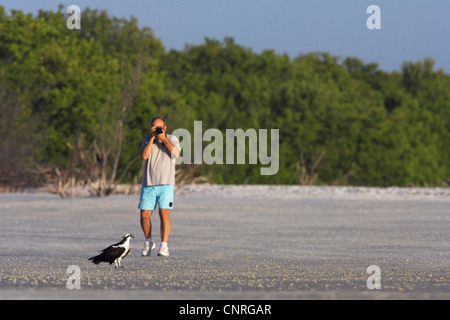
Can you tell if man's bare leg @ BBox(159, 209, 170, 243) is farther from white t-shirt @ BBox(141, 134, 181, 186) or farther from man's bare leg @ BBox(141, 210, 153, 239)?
white t-shirt @ BBox(141, 134, 181, 186)

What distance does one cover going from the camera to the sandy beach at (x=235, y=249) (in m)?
8.37

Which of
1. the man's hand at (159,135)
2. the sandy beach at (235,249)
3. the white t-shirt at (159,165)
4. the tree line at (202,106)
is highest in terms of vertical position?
the tree line at (202,106)

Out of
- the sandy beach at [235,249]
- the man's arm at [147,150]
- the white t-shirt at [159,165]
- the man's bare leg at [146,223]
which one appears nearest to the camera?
the sandy beach at [235,249]

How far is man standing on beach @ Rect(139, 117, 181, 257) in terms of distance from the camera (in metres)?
11.2

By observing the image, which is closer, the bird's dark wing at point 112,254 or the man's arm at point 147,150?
the bird's dark wing at point 112,254

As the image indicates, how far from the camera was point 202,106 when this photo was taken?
48531 millimetres

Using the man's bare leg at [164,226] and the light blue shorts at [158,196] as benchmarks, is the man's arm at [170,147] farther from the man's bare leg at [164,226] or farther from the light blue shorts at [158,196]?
the man's bare leg at [164,226]

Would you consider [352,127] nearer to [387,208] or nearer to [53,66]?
[53,66]

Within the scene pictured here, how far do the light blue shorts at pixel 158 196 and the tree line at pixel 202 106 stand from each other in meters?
13.9

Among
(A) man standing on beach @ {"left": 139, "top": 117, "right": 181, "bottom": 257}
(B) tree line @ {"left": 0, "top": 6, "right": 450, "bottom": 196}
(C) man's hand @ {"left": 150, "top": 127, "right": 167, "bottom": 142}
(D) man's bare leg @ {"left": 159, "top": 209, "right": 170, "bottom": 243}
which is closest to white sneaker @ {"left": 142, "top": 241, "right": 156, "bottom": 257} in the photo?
A: (A) man standing on beach @ {"left": 139, "top": 117, "right": 181, "bottom": 257}

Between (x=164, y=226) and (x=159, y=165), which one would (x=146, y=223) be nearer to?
(x=164, y=226)

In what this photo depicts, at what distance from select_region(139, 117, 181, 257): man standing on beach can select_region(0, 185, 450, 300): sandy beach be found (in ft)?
1.20

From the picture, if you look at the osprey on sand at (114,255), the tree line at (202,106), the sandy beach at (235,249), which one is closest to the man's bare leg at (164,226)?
the sandy beach at (235,249)

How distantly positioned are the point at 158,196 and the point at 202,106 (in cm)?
3720
